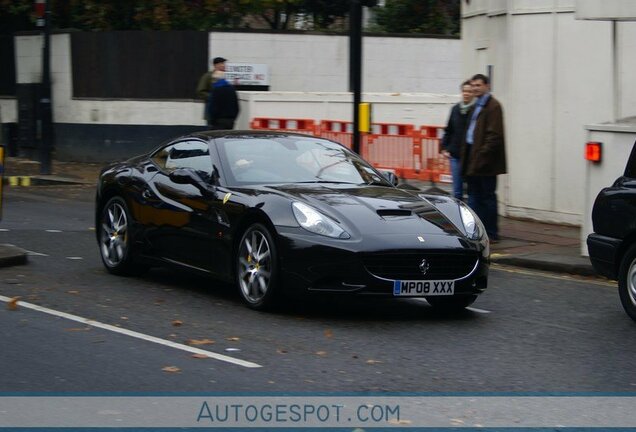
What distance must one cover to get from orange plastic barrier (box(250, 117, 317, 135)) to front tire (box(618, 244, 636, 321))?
40.0ft

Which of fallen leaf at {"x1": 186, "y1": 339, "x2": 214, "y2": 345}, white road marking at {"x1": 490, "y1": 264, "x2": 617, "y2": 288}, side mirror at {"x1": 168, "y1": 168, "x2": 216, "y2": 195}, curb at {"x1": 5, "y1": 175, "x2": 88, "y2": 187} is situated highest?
side mirror at {"x1": 168, "y1": 168, "x2": 216, "y2": 195}

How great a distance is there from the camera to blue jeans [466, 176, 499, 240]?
13.5 m

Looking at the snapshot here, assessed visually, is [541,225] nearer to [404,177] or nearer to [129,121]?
[404,177]

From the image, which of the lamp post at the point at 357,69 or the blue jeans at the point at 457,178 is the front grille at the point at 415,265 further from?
the lamp post at the point at 357,69

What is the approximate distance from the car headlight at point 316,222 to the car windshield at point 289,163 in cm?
90

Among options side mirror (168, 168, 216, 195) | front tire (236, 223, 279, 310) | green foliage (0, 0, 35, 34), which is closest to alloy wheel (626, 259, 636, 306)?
front tire (236, 223, 279, 310)

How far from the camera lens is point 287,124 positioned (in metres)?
21.9

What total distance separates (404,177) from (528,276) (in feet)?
23.1

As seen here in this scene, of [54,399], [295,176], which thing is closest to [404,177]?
[295,176]

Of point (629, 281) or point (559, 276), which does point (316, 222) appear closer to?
point (629, 281)

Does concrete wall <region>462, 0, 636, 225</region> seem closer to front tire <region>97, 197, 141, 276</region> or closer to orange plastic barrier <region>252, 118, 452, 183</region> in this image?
orange plastic barrier <region>252, 118, 452, 183</region>

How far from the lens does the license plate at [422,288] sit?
873 centimetres

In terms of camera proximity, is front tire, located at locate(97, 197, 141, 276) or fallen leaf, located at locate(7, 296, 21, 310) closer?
fallen leaf, located at locate(7, 296, 21, 310)

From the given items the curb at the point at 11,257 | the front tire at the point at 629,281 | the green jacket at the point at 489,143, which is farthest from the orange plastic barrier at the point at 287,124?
the front tire at the point at 629,281
